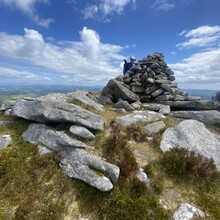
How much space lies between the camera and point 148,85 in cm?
1936

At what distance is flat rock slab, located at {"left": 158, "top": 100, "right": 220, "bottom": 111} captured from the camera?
1667 centimetres

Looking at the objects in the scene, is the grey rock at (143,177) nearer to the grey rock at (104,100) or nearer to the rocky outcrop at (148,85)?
the grey rock at (104,100)

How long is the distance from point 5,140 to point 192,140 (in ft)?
33.3

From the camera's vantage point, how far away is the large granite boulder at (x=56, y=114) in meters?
10.2

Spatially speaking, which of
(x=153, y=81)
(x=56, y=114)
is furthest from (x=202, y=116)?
(x=56, y=114)

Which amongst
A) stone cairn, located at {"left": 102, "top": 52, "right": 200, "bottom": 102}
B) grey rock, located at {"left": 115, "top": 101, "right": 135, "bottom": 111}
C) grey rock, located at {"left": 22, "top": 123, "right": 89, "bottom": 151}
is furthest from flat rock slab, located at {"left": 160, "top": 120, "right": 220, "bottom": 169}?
stone cairn, located at {"left": 102, "top": 52, "right": 200, "bottom": 102}

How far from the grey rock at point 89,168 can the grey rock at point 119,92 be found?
32.8 feet

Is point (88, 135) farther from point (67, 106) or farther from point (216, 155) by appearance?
point (216, 155)

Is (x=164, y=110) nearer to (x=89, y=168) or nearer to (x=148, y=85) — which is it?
(x=148, y=85)

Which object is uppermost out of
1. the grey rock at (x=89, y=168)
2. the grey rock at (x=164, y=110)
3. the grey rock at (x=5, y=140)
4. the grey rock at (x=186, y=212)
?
the grey rock at (x=164, y=110)

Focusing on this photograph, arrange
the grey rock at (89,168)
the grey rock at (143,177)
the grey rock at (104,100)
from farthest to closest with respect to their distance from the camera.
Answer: the grey rock at (104,100), the grey rock at (143,177), the grey rock at (89,168)

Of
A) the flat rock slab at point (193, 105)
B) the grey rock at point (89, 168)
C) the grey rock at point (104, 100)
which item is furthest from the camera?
the grey rock at point (104, 100)

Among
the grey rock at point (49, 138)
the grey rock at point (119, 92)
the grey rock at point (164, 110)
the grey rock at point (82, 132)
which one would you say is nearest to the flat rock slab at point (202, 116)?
the grey rock at point (164, 110)

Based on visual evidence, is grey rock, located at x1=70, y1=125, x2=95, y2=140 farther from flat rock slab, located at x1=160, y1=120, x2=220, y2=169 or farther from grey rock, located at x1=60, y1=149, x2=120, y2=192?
flat rock slab, located at x1=160, y1=120, x2=220, y2=169
